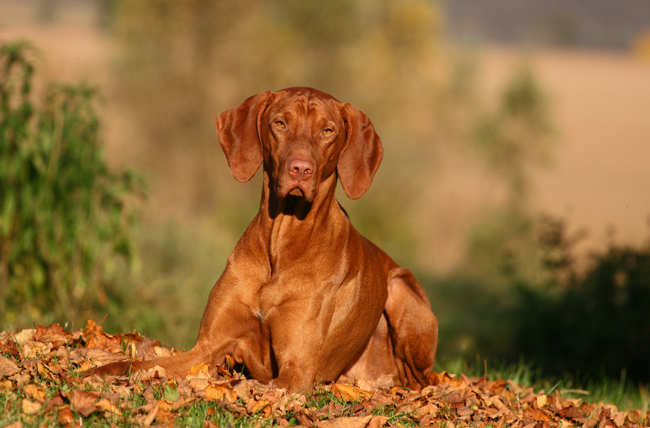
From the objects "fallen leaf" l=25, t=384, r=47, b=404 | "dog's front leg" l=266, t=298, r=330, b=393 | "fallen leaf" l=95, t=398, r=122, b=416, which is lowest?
"fallen leaf" l=25, t=384, r=47, b=404

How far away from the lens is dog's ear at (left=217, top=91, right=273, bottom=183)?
155 inches

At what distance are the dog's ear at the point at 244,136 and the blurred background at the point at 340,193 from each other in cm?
286

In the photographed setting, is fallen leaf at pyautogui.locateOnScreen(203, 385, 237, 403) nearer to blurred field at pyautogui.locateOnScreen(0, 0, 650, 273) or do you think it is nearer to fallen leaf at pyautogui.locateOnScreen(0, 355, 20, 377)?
fallen leaf at pyautogui.locateOnScreen(0, 355, 20, 377)

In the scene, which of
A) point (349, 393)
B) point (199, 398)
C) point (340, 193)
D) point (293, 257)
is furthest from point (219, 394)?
point (340, 193)

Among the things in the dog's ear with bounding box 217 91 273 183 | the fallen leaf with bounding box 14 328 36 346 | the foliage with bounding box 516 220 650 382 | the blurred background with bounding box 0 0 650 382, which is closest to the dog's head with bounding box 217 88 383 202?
the dog's ear with bounding box 217 91 273 183

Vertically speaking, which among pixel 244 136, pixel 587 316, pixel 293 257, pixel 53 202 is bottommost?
pixel 587 316

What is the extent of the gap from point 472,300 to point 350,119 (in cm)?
1037

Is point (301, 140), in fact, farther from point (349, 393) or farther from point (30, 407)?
point (30, 407)

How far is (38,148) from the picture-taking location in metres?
6.46

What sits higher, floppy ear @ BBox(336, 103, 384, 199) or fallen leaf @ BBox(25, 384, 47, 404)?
floppy ear @ BBox(336, 103, 384, 199)

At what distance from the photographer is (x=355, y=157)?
13.2ft

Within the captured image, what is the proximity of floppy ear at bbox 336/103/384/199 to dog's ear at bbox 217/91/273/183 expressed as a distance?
472 millimetres

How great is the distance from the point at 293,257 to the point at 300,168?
591mm

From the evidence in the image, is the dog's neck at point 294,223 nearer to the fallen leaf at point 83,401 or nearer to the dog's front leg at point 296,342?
the dog's front leg at point 296,342
